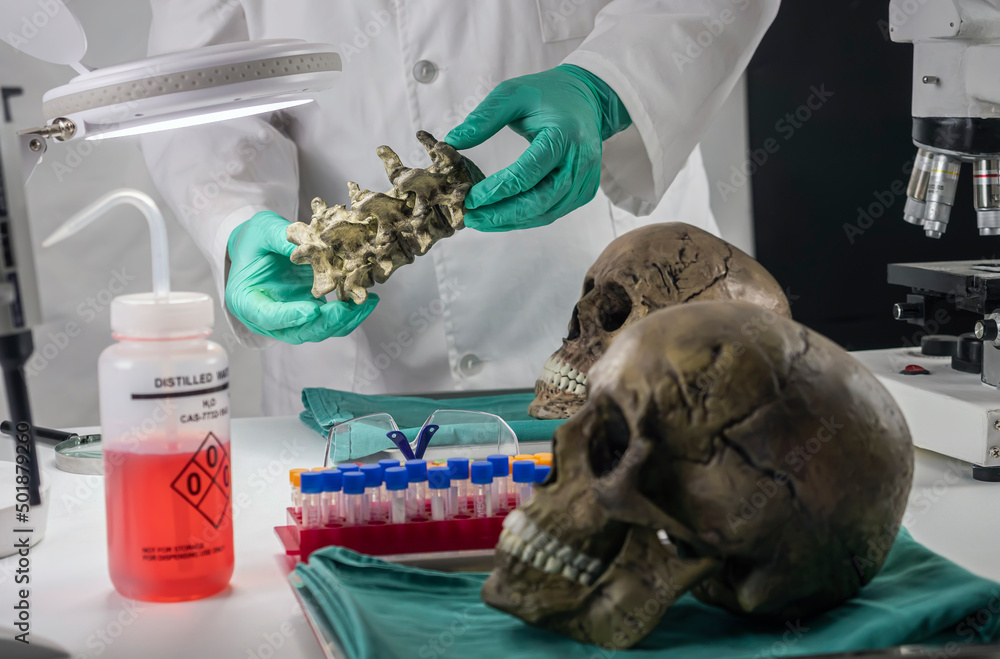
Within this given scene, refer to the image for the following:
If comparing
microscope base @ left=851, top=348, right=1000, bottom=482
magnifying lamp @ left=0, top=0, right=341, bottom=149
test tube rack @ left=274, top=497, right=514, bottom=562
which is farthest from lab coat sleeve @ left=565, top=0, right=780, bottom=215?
test tube rack @ left=274, top=497, right=514, bottom=562

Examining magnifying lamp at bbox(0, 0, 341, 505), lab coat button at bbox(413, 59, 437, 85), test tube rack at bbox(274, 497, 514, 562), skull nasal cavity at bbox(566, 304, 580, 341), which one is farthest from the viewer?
lab coat button at bbox(413, 59, 437, 85)

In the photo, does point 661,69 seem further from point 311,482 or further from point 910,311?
point 311,482

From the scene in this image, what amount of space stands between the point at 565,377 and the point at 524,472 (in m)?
0.50

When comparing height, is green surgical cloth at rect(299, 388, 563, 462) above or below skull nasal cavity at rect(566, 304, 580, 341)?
below

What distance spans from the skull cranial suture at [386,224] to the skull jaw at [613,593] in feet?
2.13

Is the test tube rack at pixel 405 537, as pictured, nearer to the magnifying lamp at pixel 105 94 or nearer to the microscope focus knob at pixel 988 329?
the magnifying lamp at pixel 105 94

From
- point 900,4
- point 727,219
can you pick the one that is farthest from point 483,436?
point 727,219

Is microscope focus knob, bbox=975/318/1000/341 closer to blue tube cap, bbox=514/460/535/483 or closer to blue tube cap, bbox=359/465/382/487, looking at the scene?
blue tube cap, bbox=514/460/535/483

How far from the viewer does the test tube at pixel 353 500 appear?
92cm

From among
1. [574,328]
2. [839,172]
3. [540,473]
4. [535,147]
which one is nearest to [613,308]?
[574,328]

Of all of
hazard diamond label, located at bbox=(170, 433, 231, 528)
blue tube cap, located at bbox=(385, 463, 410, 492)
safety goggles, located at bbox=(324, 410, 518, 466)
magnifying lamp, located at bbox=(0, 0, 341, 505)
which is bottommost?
safety goggles, located at bbox=(324, 410, 518, 466)

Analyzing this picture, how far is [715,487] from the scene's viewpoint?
2.24 feet

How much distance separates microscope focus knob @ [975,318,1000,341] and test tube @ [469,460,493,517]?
731 mm

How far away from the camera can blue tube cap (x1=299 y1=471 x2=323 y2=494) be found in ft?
3.02
